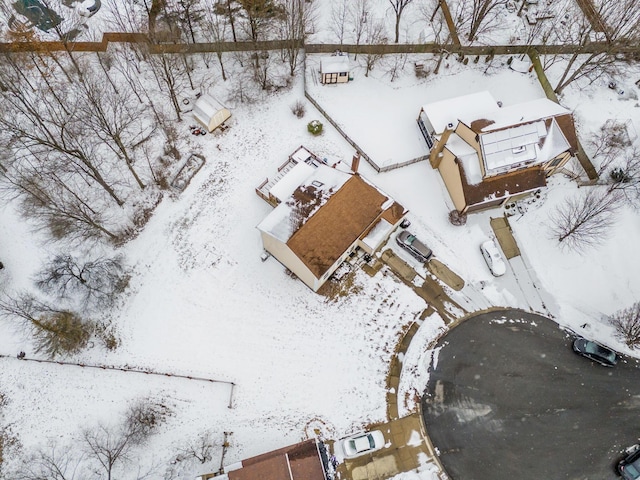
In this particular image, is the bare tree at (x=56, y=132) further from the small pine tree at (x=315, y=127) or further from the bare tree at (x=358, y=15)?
the bare tree at (x=358, y=15)

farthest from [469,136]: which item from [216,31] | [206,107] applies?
[216,31]

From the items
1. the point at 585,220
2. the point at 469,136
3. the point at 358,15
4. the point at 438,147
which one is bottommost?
the point at 438,147

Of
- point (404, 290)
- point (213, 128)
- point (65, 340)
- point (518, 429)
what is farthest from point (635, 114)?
point (65, 340)

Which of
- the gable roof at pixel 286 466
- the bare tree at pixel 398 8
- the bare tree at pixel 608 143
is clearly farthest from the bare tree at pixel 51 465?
the bare tree at pixel 608 143

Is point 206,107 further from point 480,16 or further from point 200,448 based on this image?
point 200,448

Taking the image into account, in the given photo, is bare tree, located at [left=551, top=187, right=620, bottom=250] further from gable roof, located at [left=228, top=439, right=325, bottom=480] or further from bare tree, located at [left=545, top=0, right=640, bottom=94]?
gable roof, located at [left=228, top=439, right=325, bottom=480]

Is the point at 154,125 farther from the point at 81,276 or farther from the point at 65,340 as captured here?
the point at 65,340
